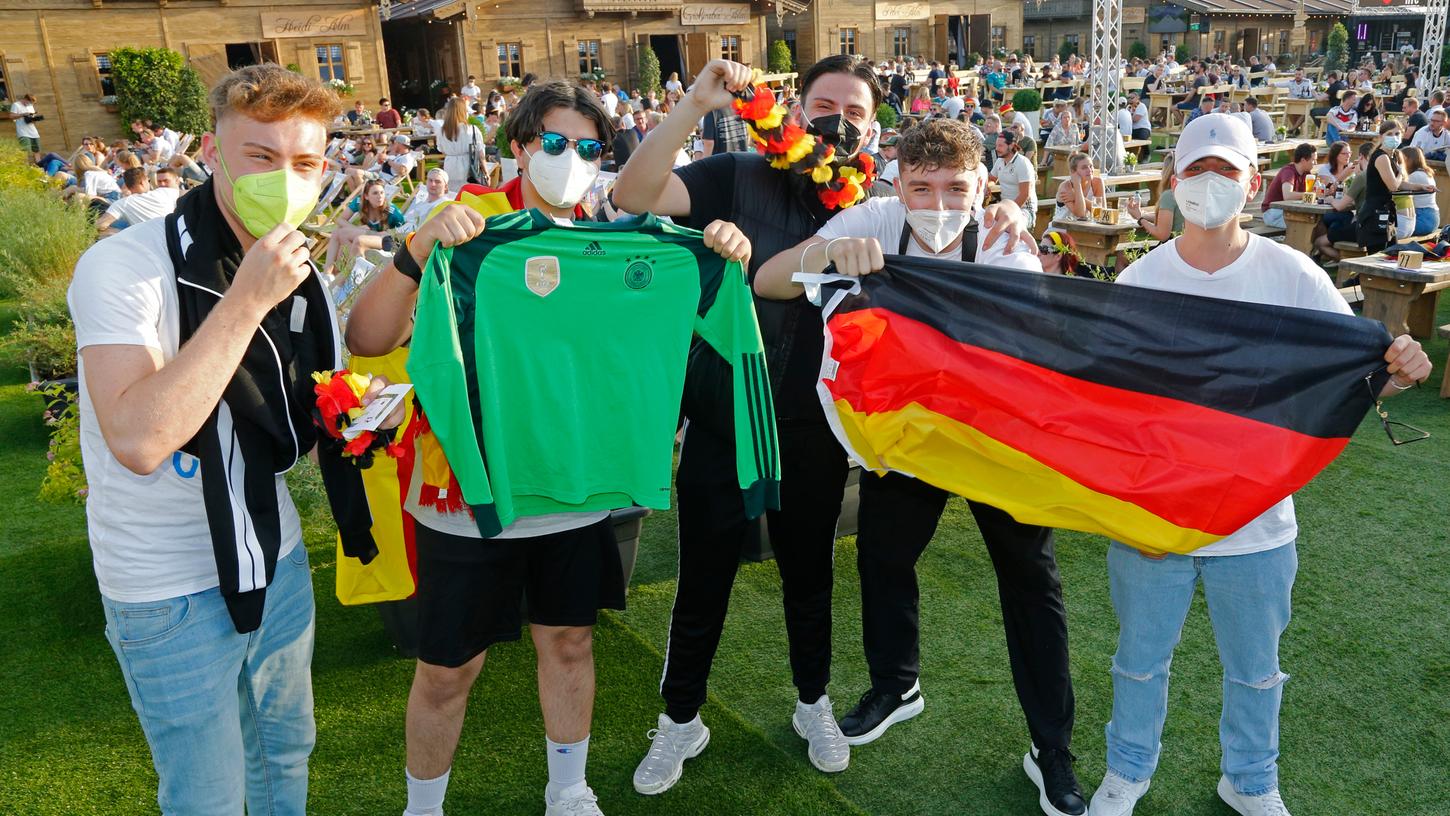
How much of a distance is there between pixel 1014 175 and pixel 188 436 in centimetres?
1064

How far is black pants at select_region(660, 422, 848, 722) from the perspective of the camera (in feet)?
10.2

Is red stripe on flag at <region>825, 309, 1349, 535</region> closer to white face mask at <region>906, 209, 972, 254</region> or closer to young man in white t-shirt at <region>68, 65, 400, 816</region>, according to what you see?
white face mask at <region>906, 209, 972, 254</region>

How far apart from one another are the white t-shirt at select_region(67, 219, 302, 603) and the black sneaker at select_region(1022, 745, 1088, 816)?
2386mm

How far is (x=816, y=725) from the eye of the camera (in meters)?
3.45

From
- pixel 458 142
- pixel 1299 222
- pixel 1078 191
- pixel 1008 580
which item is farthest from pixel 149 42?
pixel 1008 580

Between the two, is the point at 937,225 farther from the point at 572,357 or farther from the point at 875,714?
the point at 875,714

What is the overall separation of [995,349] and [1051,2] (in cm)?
5376

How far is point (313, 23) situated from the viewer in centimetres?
2641

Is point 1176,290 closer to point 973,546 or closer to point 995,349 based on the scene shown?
point 995,349

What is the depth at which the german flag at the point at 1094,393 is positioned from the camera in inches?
102

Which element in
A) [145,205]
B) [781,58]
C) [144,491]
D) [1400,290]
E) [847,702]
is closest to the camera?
[144,491]

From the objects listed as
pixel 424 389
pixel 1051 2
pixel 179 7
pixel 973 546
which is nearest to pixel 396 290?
pixel 424 389

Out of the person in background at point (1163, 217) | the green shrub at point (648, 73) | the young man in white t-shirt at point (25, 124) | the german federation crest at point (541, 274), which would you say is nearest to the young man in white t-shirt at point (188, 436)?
the german federation crest at point (541, 274)

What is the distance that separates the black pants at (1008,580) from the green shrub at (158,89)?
935 inches
